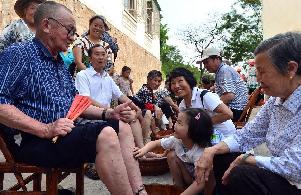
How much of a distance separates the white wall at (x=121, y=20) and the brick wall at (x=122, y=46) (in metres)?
0.26

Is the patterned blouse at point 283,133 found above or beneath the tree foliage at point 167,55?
beneath

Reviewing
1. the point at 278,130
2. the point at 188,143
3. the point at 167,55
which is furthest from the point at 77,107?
the point at 167,55

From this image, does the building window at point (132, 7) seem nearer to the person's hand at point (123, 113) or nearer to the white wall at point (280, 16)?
the white wall at point (280, 16)

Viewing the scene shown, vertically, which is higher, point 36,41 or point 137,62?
point 137,62

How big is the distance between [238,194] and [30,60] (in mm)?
1452

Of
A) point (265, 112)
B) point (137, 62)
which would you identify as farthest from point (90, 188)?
point (137, 62)

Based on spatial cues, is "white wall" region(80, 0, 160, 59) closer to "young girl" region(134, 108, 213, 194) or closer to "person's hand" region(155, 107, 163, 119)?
"person's hand" region(155, 107, 163, 119)

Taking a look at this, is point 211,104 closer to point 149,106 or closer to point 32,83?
point 32,83

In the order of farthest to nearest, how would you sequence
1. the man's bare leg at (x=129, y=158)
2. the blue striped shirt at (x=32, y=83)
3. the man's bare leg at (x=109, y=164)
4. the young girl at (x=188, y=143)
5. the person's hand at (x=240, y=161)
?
the young girl at (x=188, y=143)
the man's bare leg at (x=129, y=158)
the blue striped shirt at (x=32, y=83)
the man's bare leg at (x=109, y=164)
the person's hand at (x=240, y=161)

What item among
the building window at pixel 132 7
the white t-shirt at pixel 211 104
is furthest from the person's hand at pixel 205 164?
the building window at pixel 132 7

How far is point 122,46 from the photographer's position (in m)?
15.6

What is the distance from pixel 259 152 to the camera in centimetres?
527

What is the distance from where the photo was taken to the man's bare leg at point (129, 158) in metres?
2.72

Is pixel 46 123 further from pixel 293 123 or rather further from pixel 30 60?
pixel 293 123
